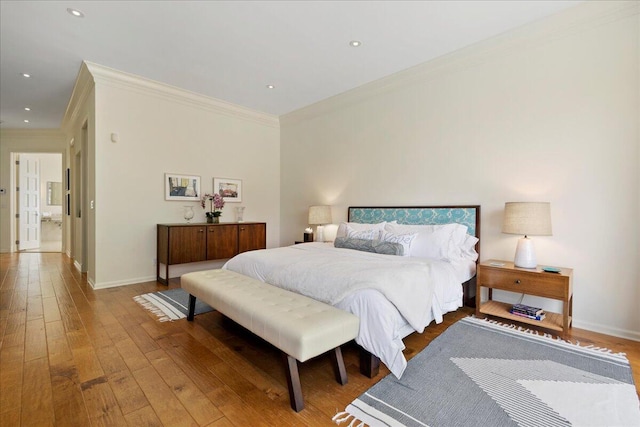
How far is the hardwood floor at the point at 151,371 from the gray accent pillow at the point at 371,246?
0.81 meters

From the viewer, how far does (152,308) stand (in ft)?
10.8

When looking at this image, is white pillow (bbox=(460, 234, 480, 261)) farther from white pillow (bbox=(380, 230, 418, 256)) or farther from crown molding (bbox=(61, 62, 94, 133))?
crown molding (bbox=(61, 62, 94, 133))

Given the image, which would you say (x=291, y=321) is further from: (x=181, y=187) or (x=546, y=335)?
(x=181, y=187)

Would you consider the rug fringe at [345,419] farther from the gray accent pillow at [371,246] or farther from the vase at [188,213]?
the vase at [188,213]

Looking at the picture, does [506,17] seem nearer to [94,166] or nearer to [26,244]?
[94,166]

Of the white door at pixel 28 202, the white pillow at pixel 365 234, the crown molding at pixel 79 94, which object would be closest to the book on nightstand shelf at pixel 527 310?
the white pillow at pixel 365 234

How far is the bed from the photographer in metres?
1.99

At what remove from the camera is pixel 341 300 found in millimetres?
2102

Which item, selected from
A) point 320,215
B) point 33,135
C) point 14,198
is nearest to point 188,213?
point 320,215

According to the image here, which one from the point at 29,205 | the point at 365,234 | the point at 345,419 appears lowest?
the point at 345,419

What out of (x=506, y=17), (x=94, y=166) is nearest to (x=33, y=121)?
(x=94, y=166)

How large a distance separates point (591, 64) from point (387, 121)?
2.17 metres

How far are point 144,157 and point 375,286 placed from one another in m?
4.00

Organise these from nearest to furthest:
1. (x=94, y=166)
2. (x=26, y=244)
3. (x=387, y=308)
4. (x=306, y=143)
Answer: (x=387, y=308) → (x=94, y=166) → (x=306, y=143) → (x=26, y=244)
